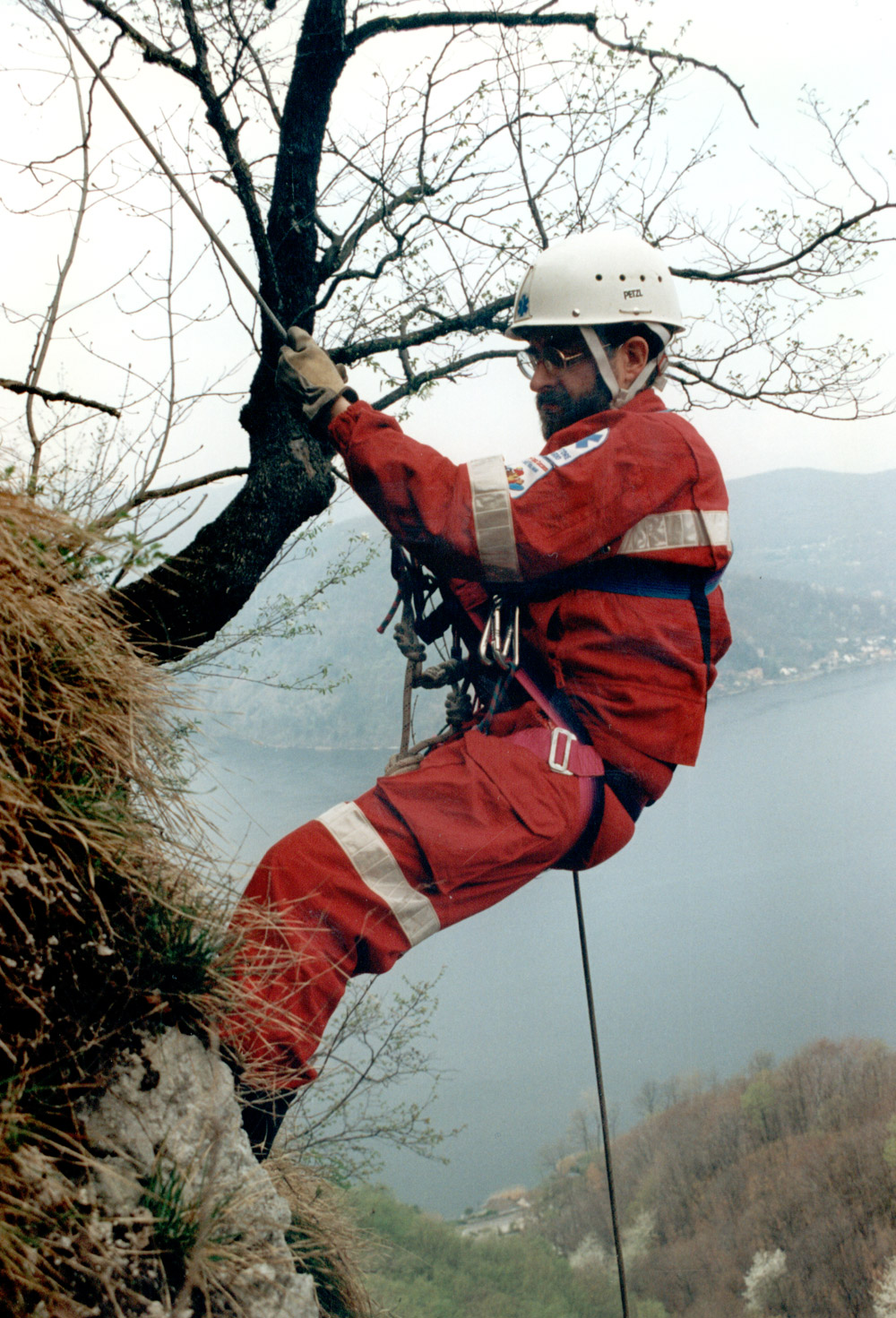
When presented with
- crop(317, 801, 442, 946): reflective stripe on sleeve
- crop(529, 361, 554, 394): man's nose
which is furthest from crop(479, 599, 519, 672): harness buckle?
crop(529, 361, 554, 394): man's nose

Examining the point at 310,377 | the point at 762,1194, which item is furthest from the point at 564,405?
the point at 762,1194

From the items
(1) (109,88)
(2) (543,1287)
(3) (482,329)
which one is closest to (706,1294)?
(2) (543,1287)

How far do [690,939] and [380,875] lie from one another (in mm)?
44896

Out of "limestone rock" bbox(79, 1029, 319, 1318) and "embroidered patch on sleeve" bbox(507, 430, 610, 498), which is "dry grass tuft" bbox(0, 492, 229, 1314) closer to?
"limestone rock" bbox(79, 1029, 319, 1318)

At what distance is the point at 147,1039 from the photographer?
6.23 feet

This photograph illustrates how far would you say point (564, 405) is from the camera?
2.67m

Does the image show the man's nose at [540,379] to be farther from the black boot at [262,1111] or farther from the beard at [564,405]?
the black boot at [262,1111]

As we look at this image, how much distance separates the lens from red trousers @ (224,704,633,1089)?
6.72 feet

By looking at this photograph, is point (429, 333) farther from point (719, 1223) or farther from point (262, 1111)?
point (719, 1223)

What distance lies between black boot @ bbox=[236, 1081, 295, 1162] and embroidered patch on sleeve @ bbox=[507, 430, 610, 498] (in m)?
1.61

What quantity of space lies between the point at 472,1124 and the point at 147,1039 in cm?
2796

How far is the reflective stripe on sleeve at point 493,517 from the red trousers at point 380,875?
51cm

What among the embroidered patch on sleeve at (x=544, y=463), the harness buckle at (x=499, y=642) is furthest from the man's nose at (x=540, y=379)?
the harness buckle at (x=499, y=642)

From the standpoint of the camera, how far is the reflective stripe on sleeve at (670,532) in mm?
2395
